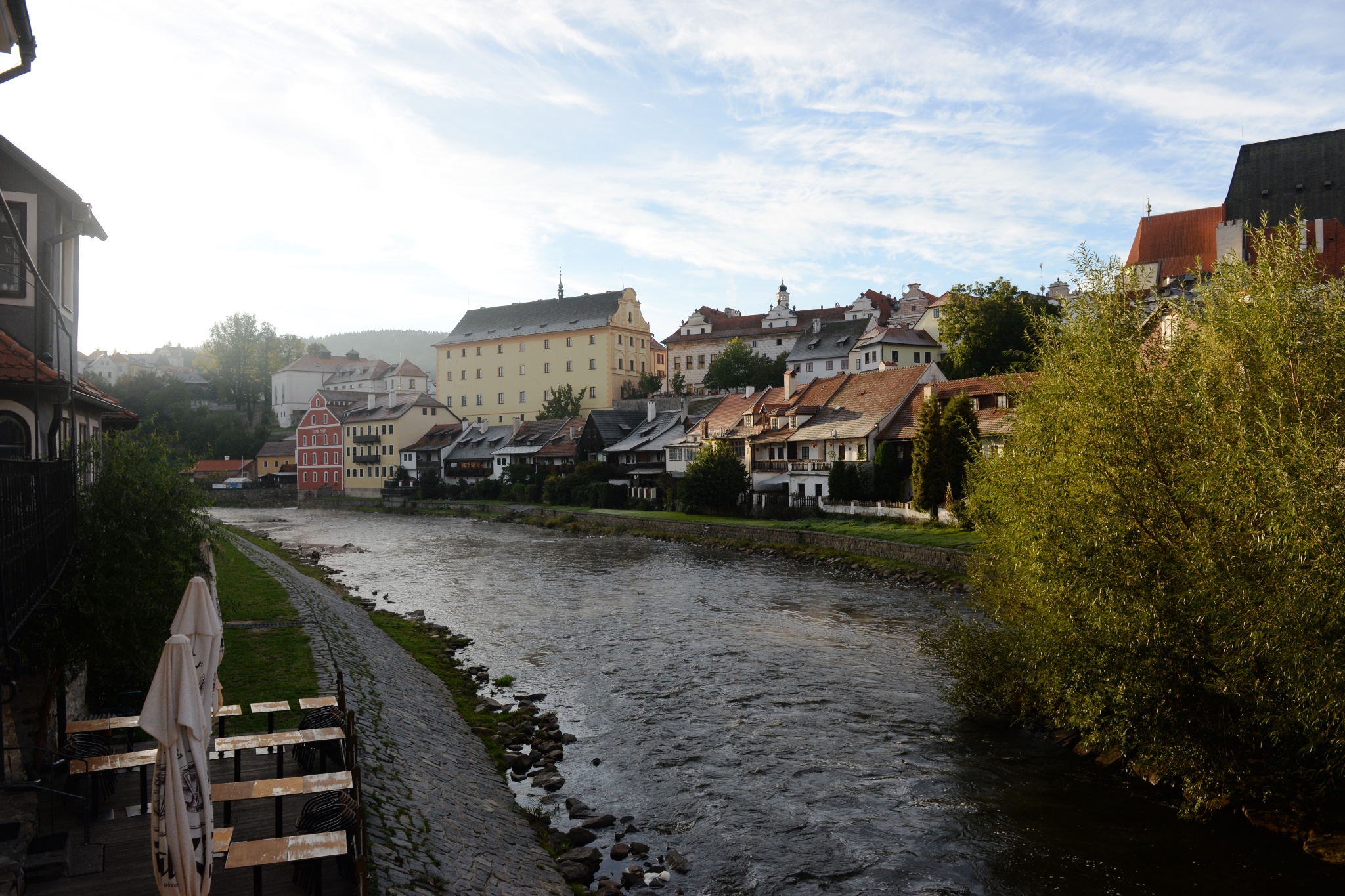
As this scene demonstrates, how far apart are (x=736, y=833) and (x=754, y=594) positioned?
52.7 ft

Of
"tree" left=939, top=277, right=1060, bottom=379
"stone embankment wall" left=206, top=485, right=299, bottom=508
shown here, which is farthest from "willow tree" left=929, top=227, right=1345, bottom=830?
"stone embankment wall" left=206, top=485, right=299, bottom=508

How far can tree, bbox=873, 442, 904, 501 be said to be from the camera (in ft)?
128

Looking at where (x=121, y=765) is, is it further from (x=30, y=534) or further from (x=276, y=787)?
Answer: (x=30, y=534)

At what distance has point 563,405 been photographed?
80.2 m

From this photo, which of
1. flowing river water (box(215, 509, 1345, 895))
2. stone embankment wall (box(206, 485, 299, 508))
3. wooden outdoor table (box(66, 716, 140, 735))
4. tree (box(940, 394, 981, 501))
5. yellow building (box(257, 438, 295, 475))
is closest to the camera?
wooden outdoor table (box(66, 716, 140, 735))

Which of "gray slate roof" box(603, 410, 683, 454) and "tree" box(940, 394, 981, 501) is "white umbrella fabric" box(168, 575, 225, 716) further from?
"gray slate roof" box(603, 410, 683, 454)

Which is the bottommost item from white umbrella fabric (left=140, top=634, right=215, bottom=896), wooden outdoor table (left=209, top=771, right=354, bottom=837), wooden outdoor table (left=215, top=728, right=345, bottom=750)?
wooden outdoor table (left=209, top=771, right=354, bottom=837)

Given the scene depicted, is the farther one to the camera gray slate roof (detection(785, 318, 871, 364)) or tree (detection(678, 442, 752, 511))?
gray slate roof (detection(785, 318, 871, 364))

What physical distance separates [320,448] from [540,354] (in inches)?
944

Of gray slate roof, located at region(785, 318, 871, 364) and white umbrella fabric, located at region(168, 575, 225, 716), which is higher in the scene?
gray slate roof, located at region(785, 318, 871, 364)

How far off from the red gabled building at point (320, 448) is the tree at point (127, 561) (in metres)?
75.4

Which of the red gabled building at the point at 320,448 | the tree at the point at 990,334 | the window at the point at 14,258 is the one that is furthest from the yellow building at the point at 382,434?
the window at the point at 14,258

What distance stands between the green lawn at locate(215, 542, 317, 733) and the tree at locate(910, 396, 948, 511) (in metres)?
24.1

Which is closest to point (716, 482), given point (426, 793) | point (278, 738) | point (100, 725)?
point (426, 793)
